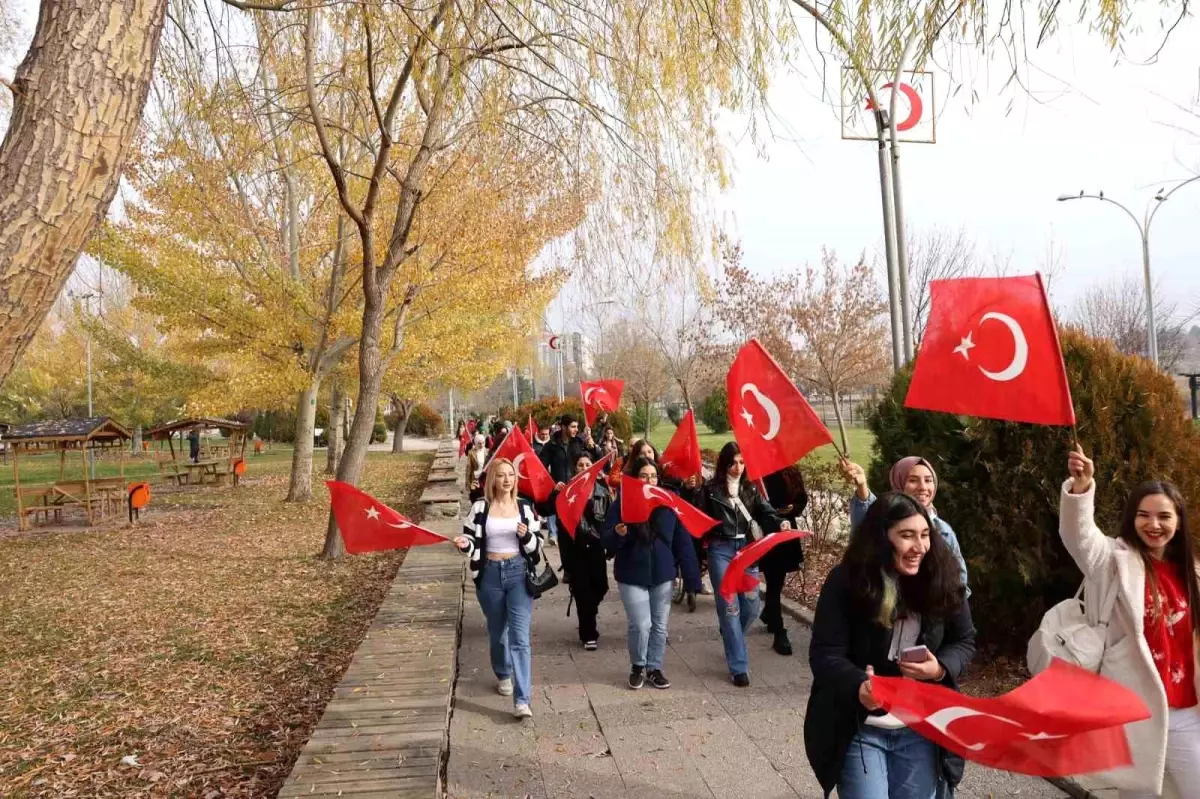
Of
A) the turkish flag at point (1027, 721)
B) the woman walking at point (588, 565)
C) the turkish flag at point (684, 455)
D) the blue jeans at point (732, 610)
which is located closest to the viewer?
the turkish flag at point (1027, 721)

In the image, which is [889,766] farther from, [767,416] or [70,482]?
[70,482]

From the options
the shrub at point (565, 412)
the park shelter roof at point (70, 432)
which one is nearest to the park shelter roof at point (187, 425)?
the park shelter roof at point (70, 432)

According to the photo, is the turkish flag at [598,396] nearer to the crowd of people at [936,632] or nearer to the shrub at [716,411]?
the crowd of people at [936,632]

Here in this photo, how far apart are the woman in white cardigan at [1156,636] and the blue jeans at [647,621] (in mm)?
3272

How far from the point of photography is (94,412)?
4578 centimetres

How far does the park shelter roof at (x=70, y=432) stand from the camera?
1592cm

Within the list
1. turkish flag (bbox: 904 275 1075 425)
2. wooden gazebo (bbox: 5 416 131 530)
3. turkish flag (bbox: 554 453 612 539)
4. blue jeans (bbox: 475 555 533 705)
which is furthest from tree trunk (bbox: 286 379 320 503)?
turkish flag (bbox: 904 275 1075 425)

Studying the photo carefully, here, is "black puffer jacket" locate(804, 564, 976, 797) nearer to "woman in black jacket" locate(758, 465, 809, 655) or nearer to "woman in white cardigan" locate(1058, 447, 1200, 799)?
"woman in white cardigan" locate(1058, 447, 1200, 799)

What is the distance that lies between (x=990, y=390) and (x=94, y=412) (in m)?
51.0

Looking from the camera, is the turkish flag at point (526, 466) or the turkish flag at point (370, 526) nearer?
the turkish flag at point (370, 526)

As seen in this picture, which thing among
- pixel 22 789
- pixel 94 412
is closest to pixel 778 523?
pixel 22 789

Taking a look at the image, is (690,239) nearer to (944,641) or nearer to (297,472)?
(944,641)

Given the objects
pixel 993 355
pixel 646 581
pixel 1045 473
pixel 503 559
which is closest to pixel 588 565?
pixel 646 581

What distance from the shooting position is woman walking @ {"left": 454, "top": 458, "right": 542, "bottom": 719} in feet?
18.9
